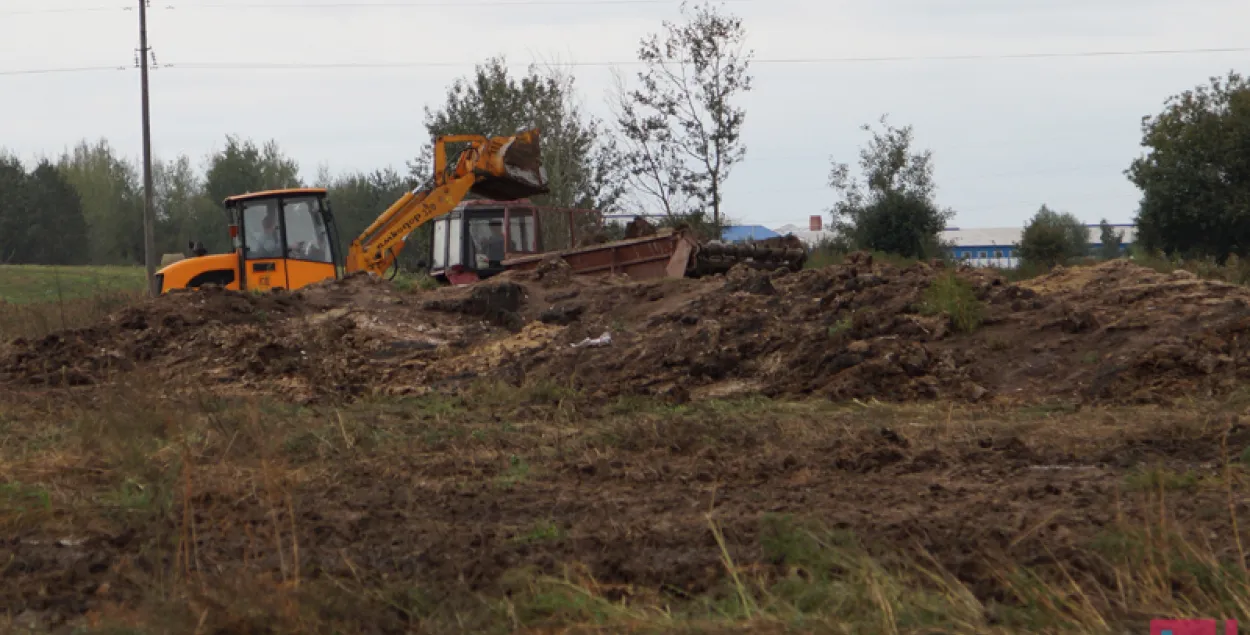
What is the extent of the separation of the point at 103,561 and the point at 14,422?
18.3 feet

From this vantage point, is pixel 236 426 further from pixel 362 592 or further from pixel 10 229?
pixel 10 229

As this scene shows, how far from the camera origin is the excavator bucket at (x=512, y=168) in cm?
1964

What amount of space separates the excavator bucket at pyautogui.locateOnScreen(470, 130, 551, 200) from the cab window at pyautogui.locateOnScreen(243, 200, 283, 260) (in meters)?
3.04

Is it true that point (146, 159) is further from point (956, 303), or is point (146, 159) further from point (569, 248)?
point (956, 303)

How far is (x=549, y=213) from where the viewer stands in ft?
77.7

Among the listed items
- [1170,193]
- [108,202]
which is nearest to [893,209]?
[1170,193]

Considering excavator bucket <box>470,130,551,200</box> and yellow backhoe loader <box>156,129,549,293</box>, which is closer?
yellow backhoe loader <box>156,129,549,293</box>

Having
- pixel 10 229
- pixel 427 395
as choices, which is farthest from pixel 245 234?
pixel 10 229

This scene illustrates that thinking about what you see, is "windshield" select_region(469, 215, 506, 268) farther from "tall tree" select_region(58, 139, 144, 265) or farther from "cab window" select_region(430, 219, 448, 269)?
"tall tree" select_region(58, 139, 144, 265)

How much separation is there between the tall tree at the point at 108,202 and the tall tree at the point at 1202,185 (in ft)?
171

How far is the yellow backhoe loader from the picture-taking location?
19281mm

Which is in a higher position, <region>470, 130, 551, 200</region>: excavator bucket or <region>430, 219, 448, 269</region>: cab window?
<region>470, 130, 551, 200</region>: excavator bucket

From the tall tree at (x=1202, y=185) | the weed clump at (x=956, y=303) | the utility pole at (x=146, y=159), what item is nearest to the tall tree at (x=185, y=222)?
the utility pole at (x=146, y=159)

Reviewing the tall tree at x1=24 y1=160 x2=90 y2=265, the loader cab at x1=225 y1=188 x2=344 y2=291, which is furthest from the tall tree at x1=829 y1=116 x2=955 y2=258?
the tall tree at x1=24 y1=160 x2=90 y2=265
